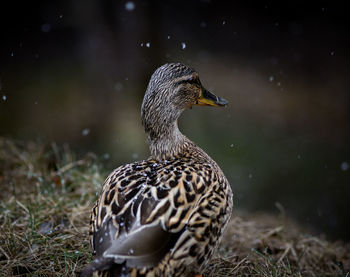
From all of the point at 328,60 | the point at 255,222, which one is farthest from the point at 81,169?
the point at 328,60

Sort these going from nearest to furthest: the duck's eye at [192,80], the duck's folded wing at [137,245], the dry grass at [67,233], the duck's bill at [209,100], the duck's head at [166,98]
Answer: the duck's folded wing at [137,245]
the dry grass at [67,233]
the duck's head at [166,98]
the duck's eye at [192,80]
the duck's bill at [209,100]

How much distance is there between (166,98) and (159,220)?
1.11 m

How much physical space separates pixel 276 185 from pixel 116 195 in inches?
201

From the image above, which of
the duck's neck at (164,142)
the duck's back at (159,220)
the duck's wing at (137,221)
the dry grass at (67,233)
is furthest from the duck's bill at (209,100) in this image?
the dry grass at (67,233)

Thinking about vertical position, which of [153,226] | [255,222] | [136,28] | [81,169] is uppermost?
[136,28]

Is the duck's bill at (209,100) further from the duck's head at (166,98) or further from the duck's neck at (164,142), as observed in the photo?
the duck's neck at (164,142)

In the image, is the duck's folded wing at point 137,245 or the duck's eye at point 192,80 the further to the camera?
the duck's eye at point 192,80

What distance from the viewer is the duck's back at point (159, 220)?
197 centimetres

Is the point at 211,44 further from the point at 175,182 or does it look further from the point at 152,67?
the point at 175,182

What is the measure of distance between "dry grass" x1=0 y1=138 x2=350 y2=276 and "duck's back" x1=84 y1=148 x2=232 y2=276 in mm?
632

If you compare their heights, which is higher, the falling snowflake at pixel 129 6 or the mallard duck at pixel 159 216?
the falling snowflake at pixel 129 6

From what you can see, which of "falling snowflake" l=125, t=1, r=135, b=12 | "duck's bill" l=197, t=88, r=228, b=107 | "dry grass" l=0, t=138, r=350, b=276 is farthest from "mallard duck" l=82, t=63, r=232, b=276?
"falling snowflake" l=125, t=1, r=135, b=12

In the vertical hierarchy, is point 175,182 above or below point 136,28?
below

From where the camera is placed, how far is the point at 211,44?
33.1 feet
